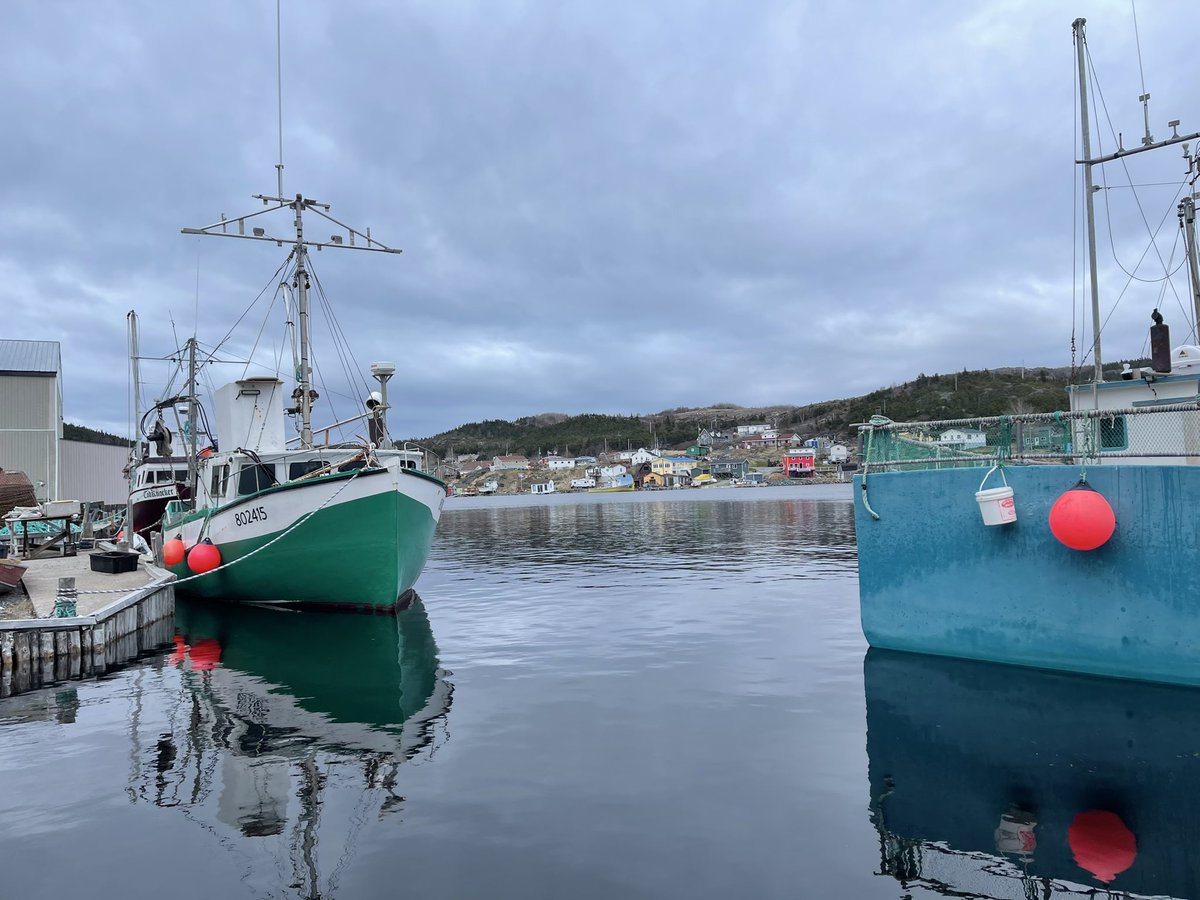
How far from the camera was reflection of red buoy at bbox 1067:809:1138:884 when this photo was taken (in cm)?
568

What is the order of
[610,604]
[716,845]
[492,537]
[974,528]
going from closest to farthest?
[716,845], [974,528], [610,604], [492,537]

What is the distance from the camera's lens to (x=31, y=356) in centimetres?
4162

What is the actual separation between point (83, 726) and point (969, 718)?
1127cm

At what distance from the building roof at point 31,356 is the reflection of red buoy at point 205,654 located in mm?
32156

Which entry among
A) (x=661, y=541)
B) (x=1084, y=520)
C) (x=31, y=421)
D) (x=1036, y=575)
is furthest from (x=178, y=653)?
(x=31, y=421)

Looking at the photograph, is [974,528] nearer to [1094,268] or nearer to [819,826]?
[819,826]

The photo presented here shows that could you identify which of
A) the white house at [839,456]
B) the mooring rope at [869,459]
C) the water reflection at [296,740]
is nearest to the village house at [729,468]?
the white house at [839,456]

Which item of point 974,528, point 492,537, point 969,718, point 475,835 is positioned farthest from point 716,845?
point 492,537

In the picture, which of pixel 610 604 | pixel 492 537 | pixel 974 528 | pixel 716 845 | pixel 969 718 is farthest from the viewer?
pixel 492 537

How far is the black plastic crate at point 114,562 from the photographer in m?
20.2

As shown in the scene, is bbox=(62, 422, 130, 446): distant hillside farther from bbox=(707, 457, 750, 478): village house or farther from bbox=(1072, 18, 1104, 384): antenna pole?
bbox=(707, 457, 750, 478): village house

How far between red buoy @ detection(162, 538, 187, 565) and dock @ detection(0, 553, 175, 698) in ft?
11.4

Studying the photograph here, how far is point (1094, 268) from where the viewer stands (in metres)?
16.7

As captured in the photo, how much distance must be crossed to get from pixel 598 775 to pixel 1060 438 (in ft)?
24.8
